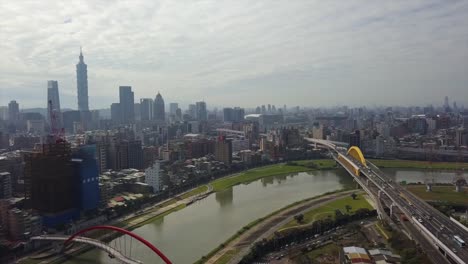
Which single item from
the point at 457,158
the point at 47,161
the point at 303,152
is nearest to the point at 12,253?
the point at 47,161

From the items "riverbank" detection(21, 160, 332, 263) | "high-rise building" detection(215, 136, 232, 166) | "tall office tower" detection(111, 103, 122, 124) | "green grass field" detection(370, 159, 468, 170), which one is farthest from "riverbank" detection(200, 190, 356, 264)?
"tall office tower" detection(111, 103, 122, 124)

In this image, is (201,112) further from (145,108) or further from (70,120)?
(70,120)

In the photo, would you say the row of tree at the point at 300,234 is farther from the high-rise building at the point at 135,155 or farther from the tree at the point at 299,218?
the high-rise building at the point at 135,155

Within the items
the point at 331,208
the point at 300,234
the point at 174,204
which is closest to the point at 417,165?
the point at 331,208

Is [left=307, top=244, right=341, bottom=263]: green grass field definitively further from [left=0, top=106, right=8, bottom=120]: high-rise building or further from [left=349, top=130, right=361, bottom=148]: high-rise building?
[left=0, top=106, right=8, bottom=120]: high-rise building

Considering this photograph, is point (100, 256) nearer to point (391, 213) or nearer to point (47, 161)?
point (47, 161)

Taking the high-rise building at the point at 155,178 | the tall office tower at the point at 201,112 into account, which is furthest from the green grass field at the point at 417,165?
the tall office tower at the point at 201,112

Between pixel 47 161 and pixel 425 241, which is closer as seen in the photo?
→ pixel 425 241
